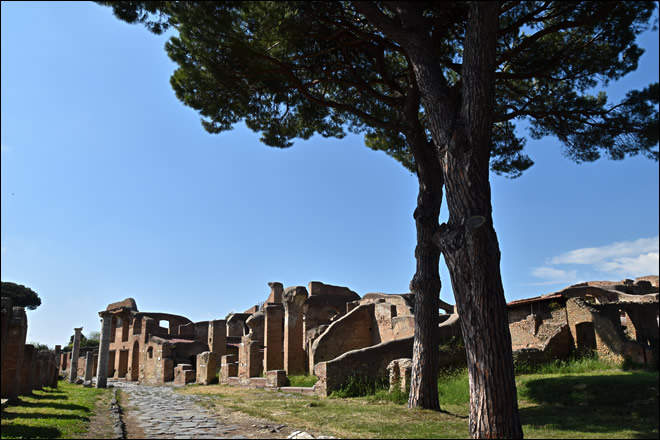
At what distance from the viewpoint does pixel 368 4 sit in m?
7.25

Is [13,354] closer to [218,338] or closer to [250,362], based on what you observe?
[250,362]

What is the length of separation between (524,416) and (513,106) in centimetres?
585

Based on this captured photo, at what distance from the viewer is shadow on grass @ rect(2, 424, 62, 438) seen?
21.2ft

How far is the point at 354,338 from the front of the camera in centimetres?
1816

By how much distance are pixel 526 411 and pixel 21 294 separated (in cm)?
5595

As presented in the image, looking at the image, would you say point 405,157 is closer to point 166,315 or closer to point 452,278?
point 452,278

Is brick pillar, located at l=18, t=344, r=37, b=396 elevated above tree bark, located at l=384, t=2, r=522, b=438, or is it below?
below

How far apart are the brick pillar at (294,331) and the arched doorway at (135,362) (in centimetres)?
1394

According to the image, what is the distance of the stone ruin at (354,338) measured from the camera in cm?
1273

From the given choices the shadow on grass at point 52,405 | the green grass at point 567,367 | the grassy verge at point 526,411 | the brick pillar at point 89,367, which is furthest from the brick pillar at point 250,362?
the green grass at point 567,367

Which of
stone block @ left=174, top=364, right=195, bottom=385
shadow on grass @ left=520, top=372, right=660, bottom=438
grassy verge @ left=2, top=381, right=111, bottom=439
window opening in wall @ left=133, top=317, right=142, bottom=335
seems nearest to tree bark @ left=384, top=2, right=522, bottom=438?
shadow on grass @ left=520, top=372, right=660, bottom=438

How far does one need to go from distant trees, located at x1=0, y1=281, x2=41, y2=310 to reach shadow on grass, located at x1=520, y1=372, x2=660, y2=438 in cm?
5450

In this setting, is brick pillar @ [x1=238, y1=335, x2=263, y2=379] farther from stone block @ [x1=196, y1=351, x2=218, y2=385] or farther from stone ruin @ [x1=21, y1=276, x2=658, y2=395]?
stone block @ [x1=196, y1=351, x2=218, y2=385]

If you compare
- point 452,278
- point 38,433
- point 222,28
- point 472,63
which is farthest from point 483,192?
point 38,433
